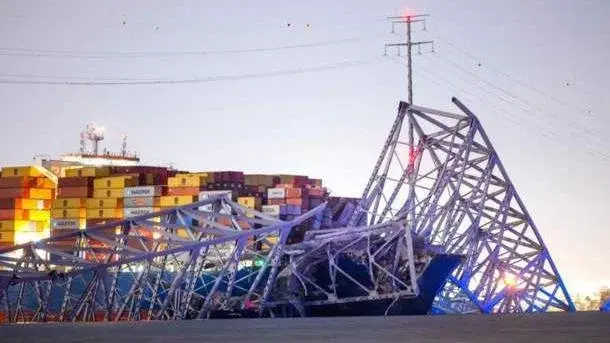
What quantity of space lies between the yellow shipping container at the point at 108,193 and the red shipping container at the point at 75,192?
1.39m

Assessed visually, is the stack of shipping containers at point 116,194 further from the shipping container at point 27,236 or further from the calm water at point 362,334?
the calm water at point 362,334

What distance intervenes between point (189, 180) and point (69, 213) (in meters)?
22.4

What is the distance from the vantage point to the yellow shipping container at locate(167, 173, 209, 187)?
142 meters

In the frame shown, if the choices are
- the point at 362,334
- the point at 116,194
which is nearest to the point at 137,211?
the point at 116,194

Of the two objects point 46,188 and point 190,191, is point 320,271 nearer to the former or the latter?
point 190,191

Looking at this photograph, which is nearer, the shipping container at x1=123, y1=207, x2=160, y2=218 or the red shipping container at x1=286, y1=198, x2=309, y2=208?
the red shipping container at x1=286, y1=198, x2=309, y2=208

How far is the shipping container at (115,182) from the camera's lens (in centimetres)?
14688

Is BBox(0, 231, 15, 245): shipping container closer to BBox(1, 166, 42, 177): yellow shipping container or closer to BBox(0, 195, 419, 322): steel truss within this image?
BBox(1, 166, 42, 177): yellow shipping container

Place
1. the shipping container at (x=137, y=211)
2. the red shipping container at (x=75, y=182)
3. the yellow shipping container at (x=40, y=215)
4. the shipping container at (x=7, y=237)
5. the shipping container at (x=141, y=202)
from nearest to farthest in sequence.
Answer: the shipping container at (x=137, y=211) → the shipping container at (x=141, y=202) → the shipping container at (x=7, y=237) → the red shipping container at (x=75, y=182) → the yellow shipping container at (x=40, y=215)

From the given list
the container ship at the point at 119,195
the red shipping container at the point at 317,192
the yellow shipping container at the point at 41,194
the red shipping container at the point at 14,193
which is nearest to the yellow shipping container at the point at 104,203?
the container ship at the point at 119,195

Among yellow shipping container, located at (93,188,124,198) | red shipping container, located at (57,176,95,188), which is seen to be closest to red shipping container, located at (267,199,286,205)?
yellow shipping container, located at (93,188,124,198)

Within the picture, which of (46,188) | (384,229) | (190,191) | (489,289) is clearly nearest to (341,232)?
(384,229)

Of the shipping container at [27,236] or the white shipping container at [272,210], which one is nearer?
the white shipping container at [272,210]

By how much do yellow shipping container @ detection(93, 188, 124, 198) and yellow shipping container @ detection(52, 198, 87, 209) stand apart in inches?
104
